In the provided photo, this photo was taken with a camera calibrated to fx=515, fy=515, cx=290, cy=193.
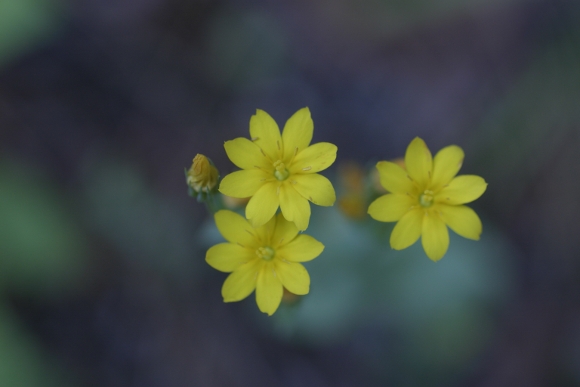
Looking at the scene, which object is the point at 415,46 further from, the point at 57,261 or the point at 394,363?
the point at 57,261

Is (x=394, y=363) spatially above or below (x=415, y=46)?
below

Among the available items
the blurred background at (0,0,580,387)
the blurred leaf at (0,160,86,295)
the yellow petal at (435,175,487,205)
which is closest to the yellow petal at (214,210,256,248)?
the yellow petal at (435,175,487,205)

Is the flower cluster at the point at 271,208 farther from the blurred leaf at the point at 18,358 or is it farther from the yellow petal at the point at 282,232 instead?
the blurred leaf at the point at 18,358

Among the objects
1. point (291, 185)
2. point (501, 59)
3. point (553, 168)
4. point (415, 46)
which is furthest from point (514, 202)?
point (291, 185)

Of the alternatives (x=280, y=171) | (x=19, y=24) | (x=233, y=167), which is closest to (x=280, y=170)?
(x=280, y=171)

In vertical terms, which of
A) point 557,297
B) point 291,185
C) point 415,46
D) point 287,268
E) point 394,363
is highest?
point 415,46

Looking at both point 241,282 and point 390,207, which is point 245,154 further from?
point 390,207
